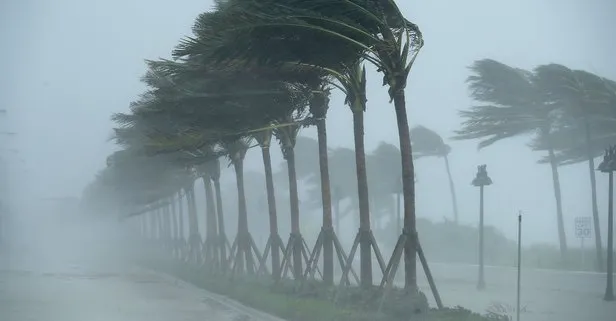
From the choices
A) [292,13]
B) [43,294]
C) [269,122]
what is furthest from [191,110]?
[43,294]

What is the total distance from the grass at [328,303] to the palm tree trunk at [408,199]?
47 cm

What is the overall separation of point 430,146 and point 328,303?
3432cm

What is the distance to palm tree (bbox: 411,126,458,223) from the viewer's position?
2057 inches

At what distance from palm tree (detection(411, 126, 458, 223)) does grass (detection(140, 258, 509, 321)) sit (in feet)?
80.0

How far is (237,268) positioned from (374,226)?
2993cm

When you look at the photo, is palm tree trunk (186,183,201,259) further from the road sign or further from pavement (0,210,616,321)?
the road sign

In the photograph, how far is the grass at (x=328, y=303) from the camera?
16.4m

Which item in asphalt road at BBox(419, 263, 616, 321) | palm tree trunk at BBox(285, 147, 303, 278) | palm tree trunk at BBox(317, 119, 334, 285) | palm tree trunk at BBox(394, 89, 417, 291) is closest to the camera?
palm tree trunk at BBox(394, 89, 417, 291)

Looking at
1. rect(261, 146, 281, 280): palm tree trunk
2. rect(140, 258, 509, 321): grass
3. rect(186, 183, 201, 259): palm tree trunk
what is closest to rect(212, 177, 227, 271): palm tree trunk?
rect(140, 258, 509, 321): grass

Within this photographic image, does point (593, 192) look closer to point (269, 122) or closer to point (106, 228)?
point (269, 122)

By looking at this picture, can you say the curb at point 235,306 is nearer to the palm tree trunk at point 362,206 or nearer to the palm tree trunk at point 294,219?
the palm tree trunk at point 294,219

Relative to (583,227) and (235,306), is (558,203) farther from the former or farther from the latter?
(235,306)

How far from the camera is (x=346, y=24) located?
16719 millimetres

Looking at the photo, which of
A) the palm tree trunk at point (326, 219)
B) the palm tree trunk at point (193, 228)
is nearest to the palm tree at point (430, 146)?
the palm tree trunk at point (193, 228)
